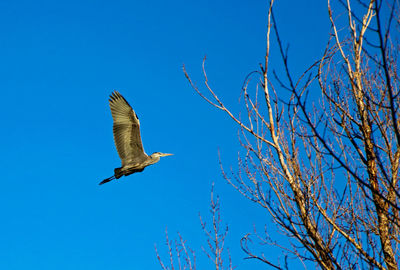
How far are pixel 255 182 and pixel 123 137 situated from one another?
13.6 ft

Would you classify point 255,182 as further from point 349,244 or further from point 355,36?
point 355,36

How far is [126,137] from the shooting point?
890 centimetres

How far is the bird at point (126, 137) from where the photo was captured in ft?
29.0

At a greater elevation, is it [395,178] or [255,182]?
[255,182]

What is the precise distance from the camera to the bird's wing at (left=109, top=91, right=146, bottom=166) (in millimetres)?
8828

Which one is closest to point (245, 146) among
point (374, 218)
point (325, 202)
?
point (325, 202)

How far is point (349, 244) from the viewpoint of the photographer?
13.8ft

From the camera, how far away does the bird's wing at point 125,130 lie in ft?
29.0

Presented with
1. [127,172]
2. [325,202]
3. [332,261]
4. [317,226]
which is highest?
[127,172]

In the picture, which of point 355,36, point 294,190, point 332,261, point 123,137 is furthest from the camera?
point 123,137

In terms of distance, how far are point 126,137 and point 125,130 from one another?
14cm

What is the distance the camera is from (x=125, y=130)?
887 centimetres

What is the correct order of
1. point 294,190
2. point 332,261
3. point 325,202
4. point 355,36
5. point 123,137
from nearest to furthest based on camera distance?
point 332,261, point 294,190, point 355,36, point 325,202, point 123,137

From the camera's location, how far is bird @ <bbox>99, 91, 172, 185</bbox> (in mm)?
8836
